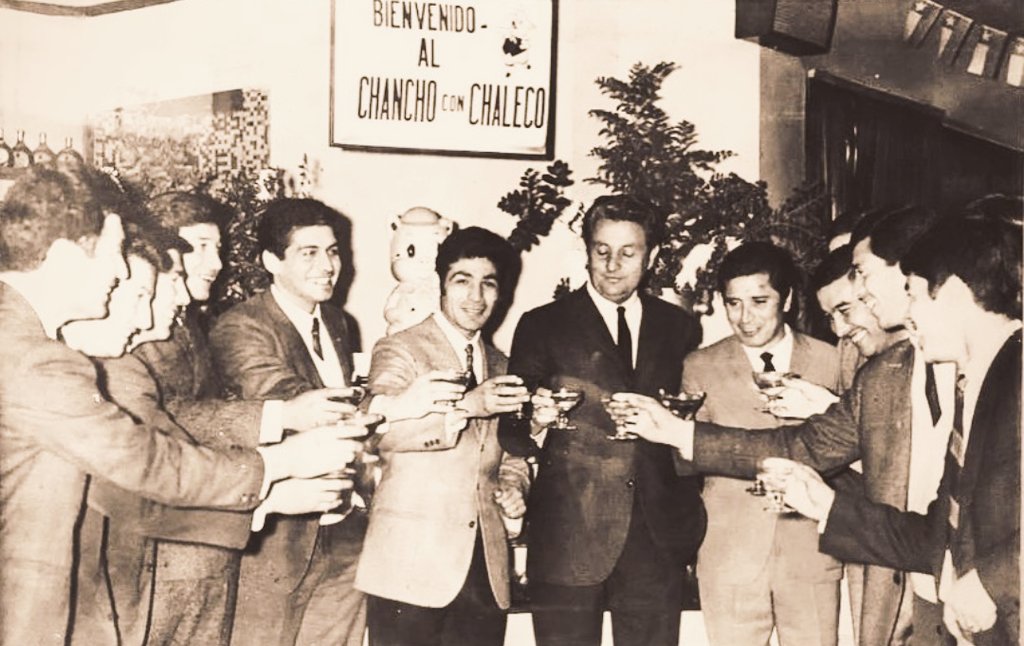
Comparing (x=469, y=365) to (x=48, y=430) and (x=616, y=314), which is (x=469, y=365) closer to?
(x=616, y=314)

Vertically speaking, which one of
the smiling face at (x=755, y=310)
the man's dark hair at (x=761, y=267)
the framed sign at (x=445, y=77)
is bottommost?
the smiling face at (x=755, y=310)

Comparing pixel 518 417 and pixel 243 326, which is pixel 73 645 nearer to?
pixel 243 326

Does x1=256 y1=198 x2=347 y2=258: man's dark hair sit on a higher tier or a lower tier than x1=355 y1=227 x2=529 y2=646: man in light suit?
higher

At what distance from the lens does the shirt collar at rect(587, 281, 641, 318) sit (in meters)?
3.00

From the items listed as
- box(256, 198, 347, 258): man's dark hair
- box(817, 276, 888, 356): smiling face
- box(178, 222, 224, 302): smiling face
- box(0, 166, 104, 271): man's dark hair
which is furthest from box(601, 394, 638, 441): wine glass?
box(0, 166, 104, 271): man's dark hair

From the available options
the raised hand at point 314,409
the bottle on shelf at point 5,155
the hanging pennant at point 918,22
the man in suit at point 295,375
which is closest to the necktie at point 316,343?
the man in suit at point 295,375

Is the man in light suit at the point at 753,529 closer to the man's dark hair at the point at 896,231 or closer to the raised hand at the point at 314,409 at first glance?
the man's dark hair at the point at 896,231

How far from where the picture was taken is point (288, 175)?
293 cm

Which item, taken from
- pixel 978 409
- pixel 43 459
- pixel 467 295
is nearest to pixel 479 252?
pixel 467 295

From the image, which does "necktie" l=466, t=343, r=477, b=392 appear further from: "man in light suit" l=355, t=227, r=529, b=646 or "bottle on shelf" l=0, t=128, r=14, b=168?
"bottle on shelf" l=0, t=128, r=14, b=168

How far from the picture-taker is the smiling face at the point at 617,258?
3.01m

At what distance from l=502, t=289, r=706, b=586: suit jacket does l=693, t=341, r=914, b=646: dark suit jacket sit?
6.4 inches

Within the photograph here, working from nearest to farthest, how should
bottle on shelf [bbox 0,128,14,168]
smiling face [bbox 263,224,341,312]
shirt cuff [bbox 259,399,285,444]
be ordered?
bottle on shelf [bbox 0,128,14,168] → shirt cuff [bbox 259,399,285,444] → smiling face [bbox 263,224,341,312]

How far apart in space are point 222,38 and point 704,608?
1.89 metres
